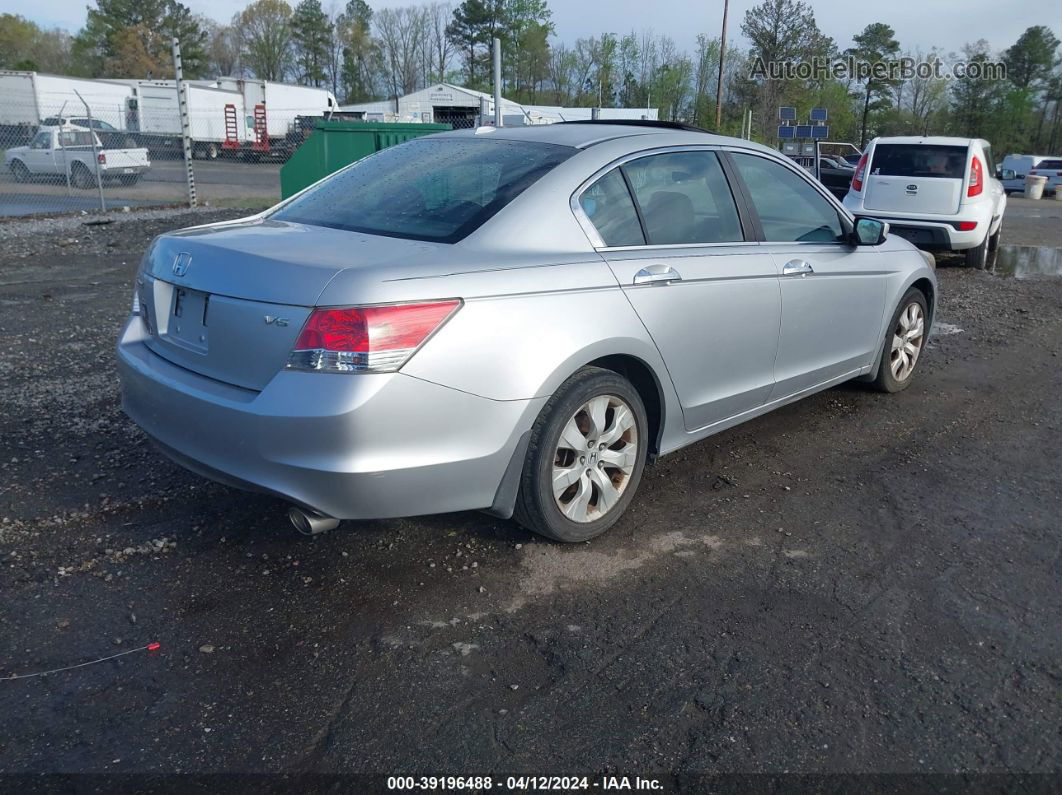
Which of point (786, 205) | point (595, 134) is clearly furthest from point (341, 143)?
point (595, 134)

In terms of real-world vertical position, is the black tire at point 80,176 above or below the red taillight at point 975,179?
below

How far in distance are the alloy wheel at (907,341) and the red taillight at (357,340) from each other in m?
3.80

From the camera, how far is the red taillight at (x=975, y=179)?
11.6 m

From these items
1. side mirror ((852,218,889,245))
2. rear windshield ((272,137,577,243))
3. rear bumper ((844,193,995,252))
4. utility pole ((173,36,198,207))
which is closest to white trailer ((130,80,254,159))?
utility pole ((173,36,198,207))

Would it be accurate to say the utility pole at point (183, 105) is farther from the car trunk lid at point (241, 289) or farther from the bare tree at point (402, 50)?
the bare tree at point (402, 50)

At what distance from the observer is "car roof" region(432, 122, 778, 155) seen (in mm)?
3926

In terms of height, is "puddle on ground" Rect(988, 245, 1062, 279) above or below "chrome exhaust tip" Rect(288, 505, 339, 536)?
below

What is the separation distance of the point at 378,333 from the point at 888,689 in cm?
194

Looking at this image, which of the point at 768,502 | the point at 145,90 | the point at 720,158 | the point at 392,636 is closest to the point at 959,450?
the point at 768,502

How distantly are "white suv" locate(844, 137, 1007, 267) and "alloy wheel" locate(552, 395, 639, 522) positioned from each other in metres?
9.47

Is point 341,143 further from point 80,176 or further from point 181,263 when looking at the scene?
point 80,176

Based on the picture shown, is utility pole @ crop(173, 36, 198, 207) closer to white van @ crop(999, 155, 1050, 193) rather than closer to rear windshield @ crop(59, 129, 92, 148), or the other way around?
rear windshield @ crop(59, 129, 92, 148)

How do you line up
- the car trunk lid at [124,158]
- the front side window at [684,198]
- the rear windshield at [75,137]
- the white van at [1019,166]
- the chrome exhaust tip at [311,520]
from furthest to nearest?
1. the white van at [1019,166]
2. the car trunk lid at [124,158]
3. the rear windshield at [75,137]
4. the front side window at [684,198]
5. the chrome exhaust tip at [311,520]

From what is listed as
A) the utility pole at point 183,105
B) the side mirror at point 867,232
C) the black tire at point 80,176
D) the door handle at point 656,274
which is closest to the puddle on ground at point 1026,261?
the side mirror at point 867,232
